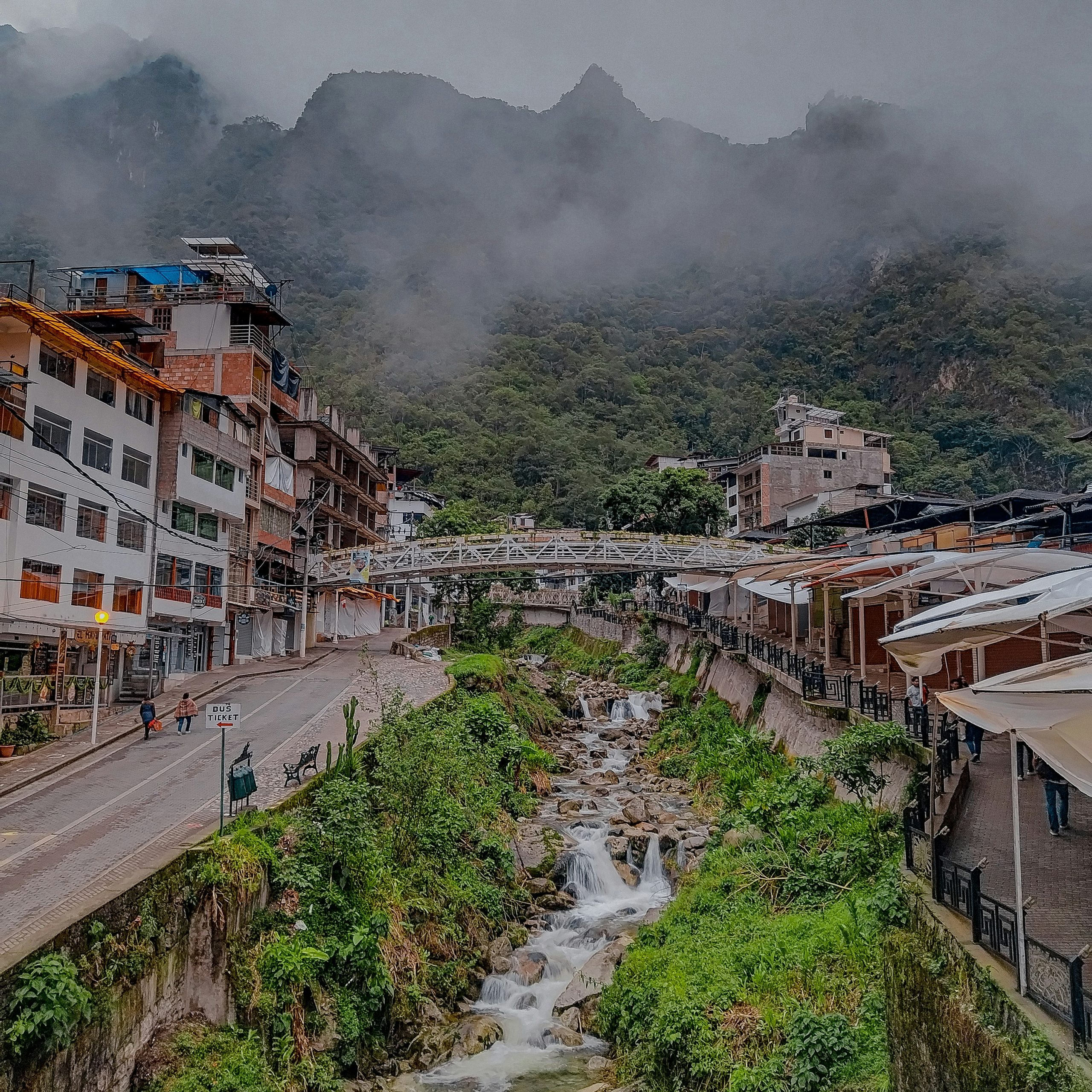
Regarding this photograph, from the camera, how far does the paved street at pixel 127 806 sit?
1247 centimetres

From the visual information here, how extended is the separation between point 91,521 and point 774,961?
25.0m

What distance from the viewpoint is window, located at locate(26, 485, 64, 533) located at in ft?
86.2

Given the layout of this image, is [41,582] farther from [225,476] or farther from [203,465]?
[225,476]

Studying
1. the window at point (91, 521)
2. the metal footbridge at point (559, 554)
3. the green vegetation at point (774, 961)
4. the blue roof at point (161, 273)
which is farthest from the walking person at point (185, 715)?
the blue roof at point (161, 273)

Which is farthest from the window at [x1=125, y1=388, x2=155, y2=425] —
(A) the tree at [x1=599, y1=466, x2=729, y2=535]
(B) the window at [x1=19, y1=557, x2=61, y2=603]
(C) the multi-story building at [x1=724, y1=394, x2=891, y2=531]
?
(C) the multi-story building at [x1=724, y1=394, x2=891, y2=531]

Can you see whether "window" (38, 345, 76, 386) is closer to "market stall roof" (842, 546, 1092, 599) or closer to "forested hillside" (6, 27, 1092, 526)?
"market stall roof" (842, 546, 1092, 599)

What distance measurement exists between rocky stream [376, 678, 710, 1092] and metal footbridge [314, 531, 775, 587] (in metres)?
14.5

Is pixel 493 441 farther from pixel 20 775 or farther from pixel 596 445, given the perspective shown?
pixel 20 775

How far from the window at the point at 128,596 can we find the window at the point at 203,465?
5460mm

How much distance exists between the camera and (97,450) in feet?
96.8

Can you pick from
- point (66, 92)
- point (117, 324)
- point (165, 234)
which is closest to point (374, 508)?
point (117, 324)

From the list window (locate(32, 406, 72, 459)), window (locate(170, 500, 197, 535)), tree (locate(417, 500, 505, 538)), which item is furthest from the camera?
tree (locate(417, 500, 505, 538))

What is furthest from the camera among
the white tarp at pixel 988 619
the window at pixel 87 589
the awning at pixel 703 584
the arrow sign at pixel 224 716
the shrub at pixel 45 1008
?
the awning at pixel 703 584

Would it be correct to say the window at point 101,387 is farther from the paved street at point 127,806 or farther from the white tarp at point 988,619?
the white tarp at point 988,619
